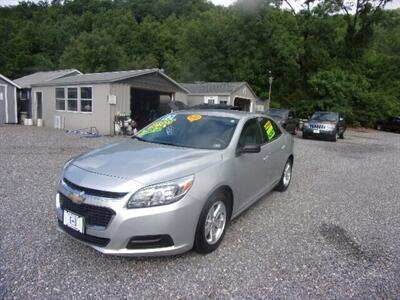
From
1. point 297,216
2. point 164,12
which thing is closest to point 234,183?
point 297,216

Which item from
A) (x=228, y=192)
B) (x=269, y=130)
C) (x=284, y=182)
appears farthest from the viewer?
(x=284, y=182)

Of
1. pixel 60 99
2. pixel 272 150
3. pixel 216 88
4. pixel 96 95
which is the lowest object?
pixel 272 150

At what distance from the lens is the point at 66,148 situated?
10039 mm

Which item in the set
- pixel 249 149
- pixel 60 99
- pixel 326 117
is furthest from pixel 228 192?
pixel 60 99

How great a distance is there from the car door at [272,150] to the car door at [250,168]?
176 millimetres

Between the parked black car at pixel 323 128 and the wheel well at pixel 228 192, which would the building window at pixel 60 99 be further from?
the wheel well at pixel 228 192

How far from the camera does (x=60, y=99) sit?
54.8 feet

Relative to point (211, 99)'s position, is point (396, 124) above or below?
below

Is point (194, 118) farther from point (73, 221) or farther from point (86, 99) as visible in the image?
point (86, 99)

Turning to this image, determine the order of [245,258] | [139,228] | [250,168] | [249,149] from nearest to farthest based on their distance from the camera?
[139,228] < [245,258] < [249,149] < [250,168]

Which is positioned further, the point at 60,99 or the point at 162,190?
the point at 60,99

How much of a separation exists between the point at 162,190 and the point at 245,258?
4.02 feet

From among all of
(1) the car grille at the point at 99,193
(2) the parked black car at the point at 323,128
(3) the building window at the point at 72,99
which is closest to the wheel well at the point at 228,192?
(1) the car grille at the point at 99,193

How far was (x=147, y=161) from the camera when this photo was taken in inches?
121
